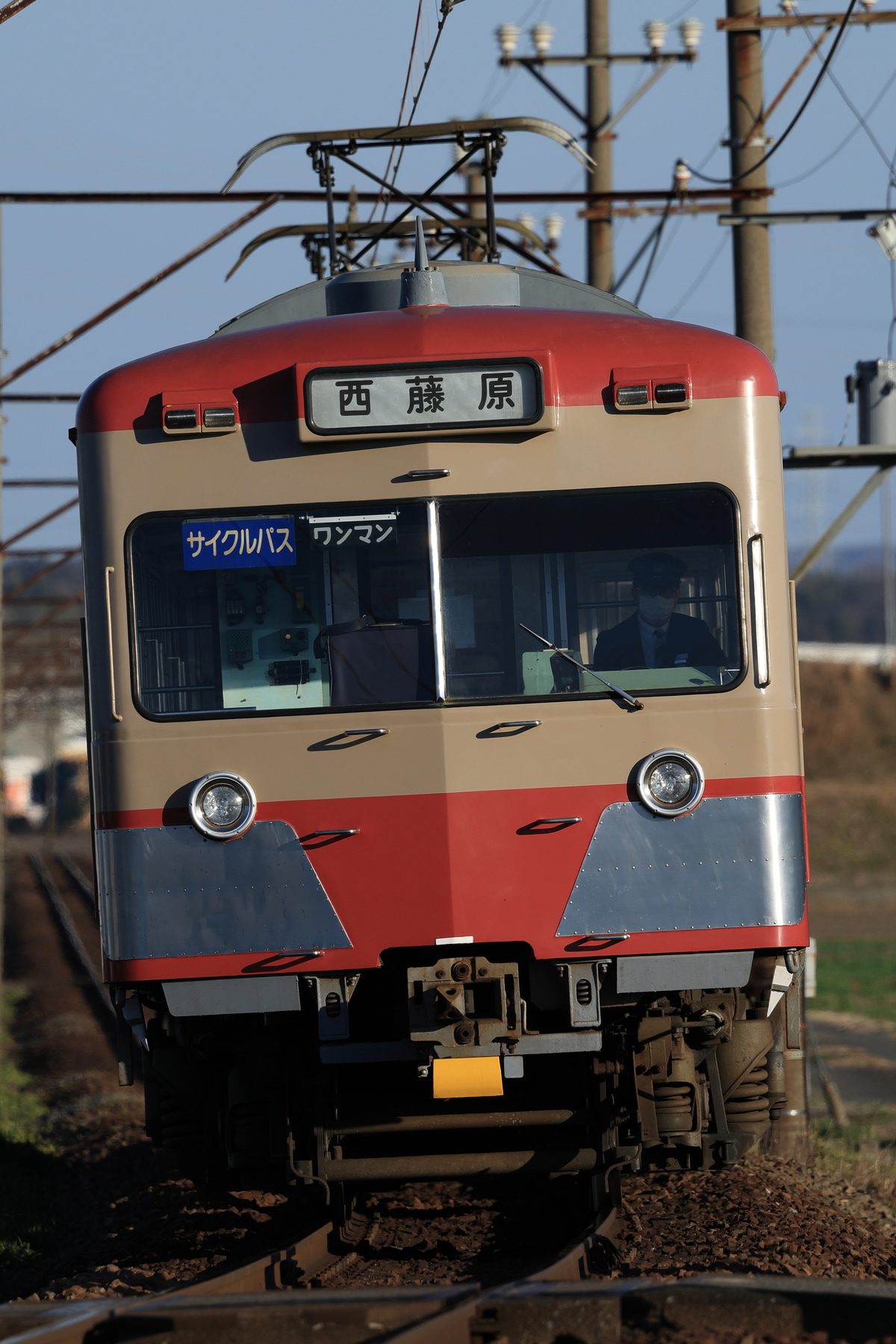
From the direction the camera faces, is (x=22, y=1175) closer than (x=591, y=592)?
No

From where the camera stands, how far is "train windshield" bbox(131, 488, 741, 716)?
6.32 meters

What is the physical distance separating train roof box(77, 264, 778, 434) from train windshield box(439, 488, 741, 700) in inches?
18.4

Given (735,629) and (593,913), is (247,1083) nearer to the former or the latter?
(593,913)

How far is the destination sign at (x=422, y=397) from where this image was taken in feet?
20.9

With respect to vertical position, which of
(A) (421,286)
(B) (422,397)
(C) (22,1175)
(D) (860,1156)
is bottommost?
(D) (860,1156)

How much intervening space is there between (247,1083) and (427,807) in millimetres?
1523

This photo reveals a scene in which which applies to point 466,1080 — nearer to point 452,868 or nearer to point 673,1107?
point 452,868

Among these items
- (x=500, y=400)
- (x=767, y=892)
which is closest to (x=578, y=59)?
(x=500, y=400)

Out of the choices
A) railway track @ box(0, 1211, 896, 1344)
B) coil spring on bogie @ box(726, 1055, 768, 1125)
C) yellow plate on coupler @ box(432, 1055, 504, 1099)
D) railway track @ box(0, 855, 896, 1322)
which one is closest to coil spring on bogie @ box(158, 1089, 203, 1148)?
railway track @ box(0, 855, 896, 1322)

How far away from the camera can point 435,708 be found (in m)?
6.25

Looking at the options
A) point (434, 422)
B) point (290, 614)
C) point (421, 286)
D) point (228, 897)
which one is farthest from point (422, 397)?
point (228, 897)

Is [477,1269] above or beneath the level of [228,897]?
beneath

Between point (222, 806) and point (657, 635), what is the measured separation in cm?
183

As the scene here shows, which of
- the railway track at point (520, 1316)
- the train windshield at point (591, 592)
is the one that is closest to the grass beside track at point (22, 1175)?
the railway track at point (520, 1316)
